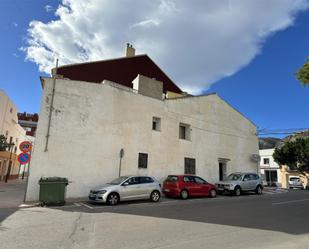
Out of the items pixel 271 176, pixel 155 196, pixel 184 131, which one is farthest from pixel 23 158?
pixel 271 176

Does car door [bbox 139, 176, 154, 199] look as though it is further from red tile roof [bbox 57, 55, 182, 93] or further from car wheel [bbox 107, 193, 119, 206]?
red tile roof [bbox 57, 55, 182, 93]

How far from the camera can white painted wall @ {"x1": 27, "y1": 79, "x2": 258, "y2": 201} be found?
1505 centimetres

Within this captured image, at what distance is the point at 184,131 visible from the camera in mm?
22125

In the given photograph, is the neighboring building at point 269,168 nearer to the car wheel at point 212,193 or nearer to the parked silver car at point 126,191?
the car wheel at point 212,193

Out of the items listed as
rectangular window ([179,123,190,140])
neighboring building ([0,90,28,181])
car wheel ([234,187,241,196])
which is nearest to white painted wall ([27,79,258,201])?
rectangular window ([179,123,190,140])

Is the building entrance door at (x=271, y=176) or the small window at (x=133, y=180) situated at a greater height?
the building entrance door at (x=271, y=176)

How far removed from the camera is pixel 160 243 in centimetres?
615

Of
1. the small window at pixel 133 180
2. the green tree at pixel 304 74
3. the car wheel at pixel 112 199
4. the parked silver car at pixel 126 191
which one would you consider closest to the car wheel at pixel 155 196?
the parked silver car at pixel 126 191

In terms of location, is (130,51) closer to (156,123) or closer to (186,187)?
(156,123)

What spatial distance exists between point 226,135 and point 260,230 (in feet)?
57.5

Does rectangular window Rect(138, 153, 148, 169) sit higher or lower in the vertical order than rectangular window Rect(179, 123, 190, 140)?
lower

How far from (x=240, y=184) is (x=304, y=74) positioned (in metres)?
11.5

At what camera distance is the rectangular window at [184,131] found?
21.8 meters

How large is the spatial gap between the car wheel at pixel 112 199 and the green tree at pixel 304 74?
944 cm
